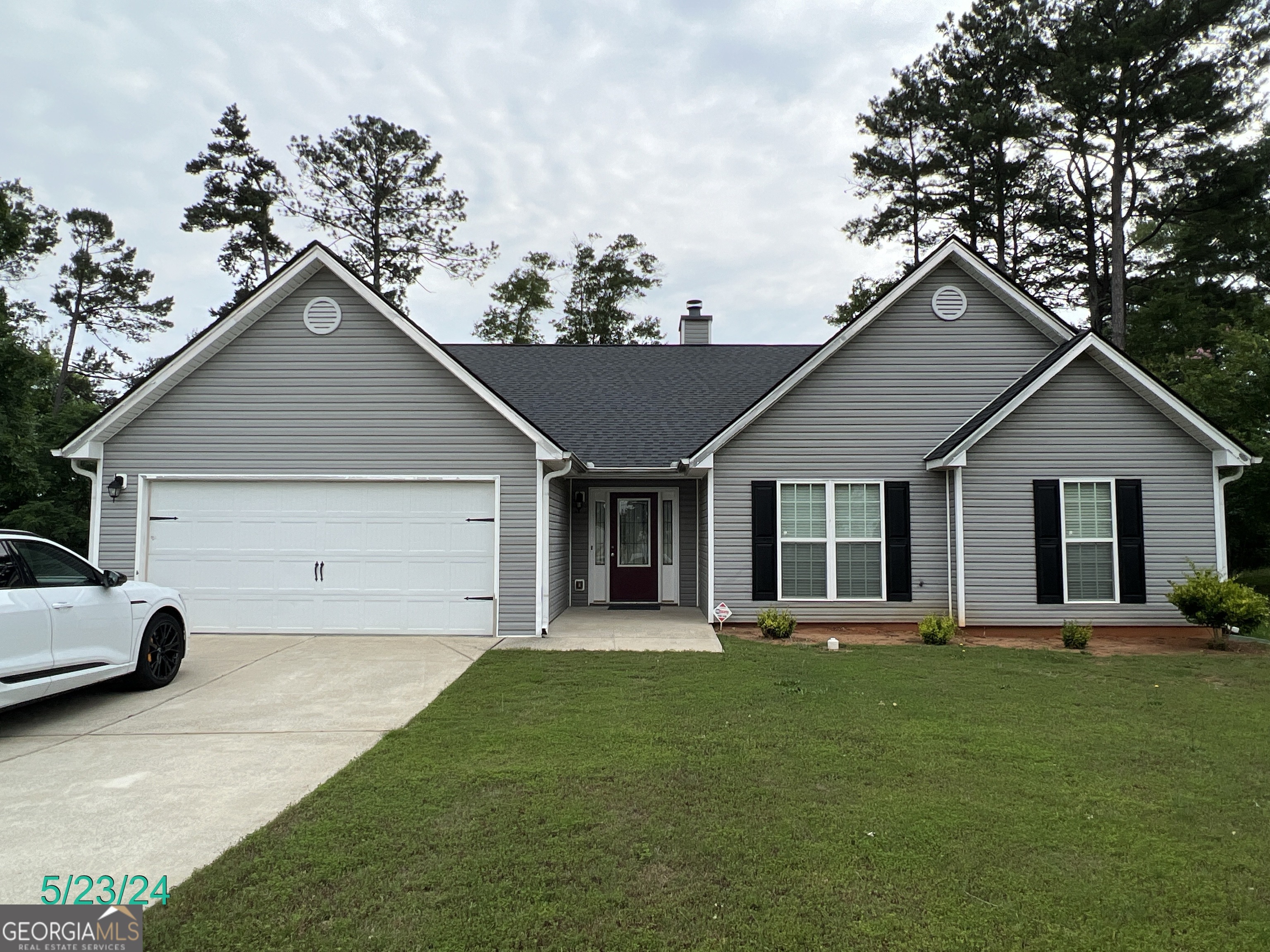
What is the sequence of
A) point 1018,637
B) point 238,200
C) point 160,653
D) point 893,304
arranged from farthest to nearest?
1. point 238,200
2. point 893,304
3. point 1018,637
4. point 160,653

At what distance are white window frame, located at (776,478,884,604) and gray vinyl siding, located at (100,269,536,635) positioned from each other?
11.8ft

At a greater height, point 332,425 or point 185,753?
point 332,425

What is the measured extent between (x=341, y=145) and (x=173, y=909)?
98.2 ft

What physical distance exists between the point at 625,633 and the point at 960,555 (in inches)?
191

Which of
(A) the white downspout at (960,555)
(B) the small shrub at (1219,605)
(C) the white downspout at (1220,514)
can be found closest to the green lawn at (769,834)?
(B) the small shrub at (1219,605)

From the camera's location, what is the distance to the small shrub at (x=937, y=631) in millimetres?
9391

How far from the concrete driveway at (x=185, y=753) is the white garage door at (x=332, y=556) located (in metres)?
1.33

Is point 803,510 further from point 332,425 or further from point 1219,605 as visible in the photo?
point 332,425

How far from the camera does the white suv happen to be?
527 cm

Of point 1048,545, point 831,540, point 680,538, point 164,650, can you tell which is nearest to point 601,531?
point 680,538

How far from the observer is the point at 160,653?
6973mm

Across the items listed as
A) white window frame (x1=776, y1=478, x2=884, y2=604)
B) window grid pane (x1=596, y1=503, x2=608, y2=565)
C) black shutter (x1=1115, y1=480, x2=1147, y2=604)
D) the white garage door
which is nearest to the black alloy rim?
the white garage door

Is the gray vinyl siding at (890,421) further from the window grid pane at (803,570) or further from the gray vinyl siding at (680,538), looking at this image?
the gray vinyl siding at (680,538)

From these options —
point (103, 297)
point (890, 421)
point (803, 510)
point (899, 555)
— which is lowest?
point (899, 555)
